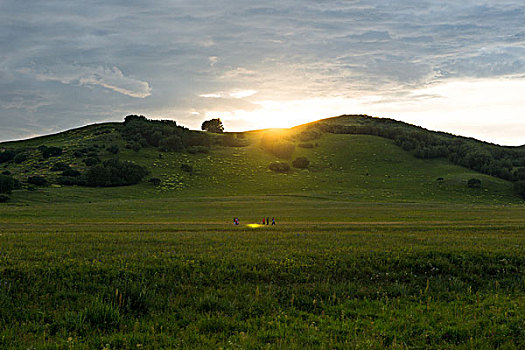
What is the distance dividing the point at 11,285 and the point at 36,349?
3.72 m

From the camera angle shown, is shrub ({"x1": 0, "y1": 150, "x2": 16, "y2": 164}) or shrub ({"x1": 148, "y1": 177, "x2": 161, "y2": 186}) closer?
shrub ({"x1": 148, "y1": 177, "x2": 161, "y2": 186})

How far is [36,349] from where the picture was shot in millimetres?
6891

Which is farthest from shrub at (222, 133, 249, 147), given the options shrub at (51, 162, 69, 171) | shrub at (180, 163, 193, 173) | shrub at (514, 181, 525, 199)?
shrub at (514, 181, 525, 199)

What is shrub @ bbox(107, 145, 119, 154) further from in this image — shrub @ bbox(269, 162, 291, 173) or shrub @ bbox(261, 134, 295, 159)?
shrub @ bbox(261, 134, 295, 159)

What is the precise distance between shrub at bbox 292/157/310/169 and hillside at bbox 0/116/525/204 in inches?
130

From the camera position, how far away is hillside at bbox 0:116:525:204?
9038cm

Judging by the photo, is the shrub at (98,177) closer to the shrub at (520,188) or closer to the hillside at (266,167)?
the hillside at (266,167)

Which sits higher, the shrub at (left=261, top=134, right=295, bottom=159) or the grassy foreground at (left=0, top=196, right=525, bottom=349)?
the shrub at (left=261, top=134, right=295, bottom=159)

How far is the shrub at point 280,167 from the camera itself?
123 metres

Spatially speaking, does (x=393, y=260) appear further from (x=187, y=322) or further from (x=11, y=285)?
(x=11, y=285)

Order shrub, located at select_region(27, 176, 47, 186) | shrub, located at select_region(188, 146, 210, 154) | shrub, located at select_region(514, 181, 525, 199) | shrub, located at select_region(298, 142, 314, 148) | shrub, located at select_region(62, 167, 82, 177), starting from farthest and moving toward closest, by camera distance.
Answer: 1. shrub, located at select_region(298, 142, 314, 148)
2. shrub, located at select_region(188, 146, 210, 154)
3. shrub, located at select_region(514, 181, 525, 199)
4. shrub, located at select_region(62, 167, 82, 177)
5. shrub, located at select_region(27, 176, 47, 186)

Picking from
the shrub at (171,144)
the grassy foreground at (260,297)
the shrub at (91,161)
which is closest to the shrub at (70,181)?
the shrub at (91,161)

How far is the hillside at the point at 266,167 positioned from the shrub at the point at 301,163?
330cm

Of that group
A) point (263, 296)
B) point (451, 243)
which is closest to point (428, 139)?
point (451, 243)
